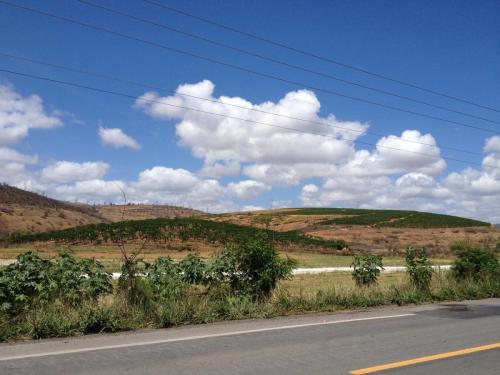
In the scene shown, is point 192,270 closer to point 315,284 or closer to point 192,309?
point 192,309

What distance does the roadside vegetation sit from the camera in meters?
9.01

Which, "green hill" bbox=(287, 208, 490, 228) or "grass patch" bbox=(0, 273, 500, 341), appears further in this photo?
"green hill" bbox=(287, 208, 490, 228)

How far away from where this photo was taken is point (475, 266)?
17.0 m

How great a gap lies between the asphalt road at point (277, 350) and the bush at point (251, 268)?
4.46 ft

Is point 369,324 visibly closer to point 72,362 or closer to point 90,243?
point 72,362

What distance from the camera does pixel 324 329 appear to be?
→ 30.9ft

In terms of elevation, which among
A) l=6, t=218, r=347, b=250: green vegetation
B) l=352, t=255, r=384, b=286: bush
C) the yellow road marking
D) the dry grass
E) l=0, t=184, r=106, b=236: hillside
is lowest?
the yellow road marking

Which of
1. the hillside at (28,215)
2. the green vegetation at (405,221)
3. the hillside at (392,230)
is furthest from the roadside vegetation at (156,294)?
the green vegetation at (405,221)

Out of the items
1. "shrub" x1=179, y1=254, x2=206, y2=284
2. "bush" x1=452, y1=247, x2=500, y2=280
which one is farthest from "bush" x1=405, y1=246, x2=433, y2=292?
"shrub" x1=179, y1=254, x2=206, y2=284

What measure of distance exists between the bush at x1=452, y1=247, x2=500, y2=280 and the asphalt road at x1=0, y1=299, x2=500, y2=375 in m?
6.87

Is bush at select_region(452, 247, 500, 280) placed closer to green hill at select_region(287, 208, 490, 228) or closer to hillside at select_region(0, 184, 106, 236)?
hillside at select_region(0, 184, 106, 236)

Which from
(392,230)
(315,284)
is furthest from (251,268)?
(392,230)

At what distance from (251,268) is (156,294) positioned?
7.81 ft

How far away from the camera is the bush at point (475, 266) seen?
16.9 meters
